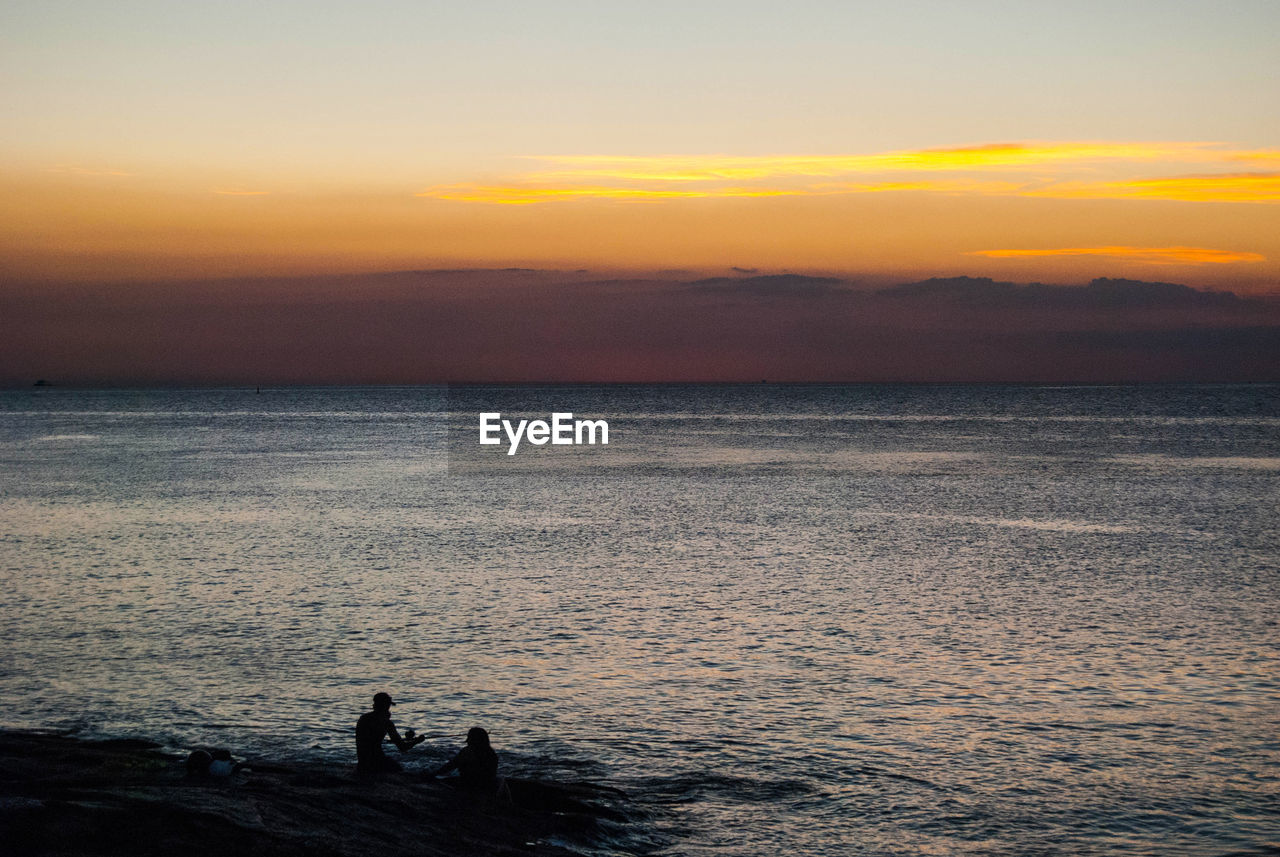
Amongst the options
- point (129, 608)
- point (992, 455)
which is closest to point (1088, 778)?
point (129, 608)

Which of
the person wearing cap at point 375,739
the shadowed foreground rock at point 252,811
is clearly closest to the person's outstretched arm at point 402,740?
the person wearing cap at point 375,739

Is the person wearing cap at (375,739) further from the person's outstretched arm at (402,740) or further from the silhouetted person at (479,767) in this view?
the silhouetted person at (479,767)

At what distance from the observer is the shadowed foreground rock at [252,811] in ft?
48.1

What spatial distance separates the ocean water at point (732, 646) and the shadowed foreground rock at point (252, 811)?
1.28 meters

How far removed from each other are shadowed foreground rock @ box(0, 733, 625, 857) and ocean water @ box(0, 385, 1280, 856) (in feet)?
4.22

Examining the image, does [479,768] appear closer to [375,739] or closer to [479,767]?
[479,767]

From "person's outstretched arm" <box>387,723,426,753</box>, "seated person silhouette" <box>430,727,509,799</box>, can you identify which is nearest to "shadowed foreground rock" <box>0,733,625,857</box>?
"seated person silhouette" <box>430,727,509,799</box>

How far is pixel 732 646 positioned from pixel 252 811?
16472mm

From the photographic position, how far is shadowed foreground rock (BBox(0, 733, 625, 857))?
1467cm

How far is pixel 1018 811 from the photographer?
19047 millimetres

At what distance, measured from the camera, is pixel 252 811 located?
52.2 feet

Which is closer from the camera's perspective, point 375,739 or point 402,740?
point 375,739

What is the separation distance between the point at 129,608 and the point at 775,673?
2011 cm

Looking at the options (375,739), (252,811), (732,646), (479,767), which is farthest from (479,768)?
(732,646)
